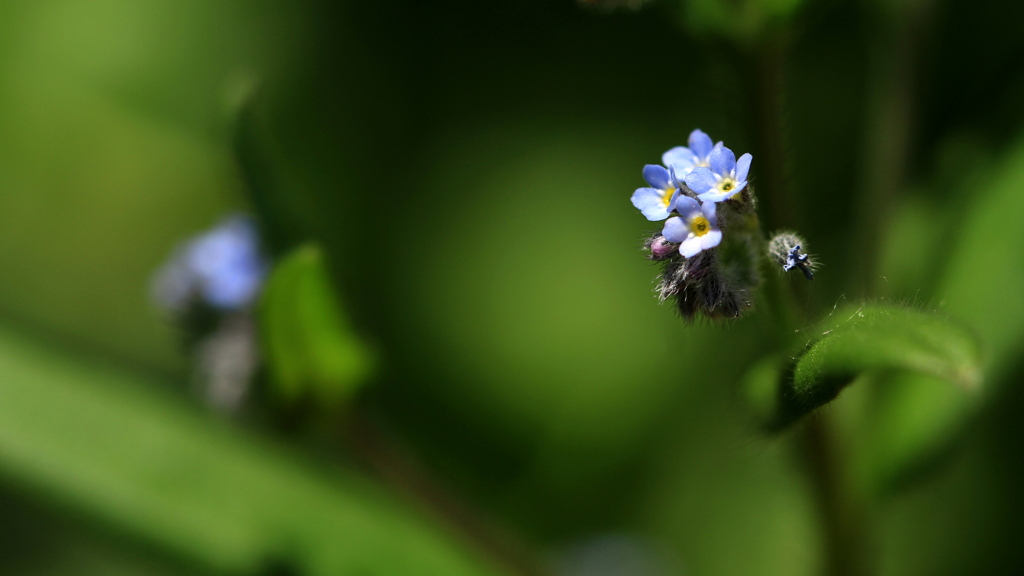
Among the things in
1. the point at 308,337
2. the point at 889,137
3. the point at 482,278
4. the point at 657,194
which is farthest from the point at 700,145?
the point at 482,278

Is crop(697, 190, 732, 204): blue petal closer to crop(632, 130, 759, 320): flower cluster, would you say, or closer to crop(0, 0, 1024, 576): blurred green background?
crop(632, 130, 759, 320): flower cluster

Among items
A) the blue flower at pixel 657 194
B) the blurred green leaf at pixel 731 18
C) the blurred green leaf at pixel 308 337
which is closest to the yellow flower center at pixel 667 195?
the blue flower at pixel 657 194

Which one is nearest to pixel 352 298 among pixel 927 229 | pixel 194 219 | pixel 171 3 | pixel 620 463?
pixel 194 219

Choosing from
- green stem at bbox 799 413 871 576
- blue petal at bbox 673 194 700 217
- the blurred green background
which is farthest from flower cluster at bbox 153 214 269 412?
green stem at bbox 799 413 871 576

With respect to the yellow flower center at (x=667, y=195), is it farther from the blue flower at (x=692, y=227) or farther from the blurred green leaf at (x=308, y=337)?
the blurred green leaf at (x=308, y=337)

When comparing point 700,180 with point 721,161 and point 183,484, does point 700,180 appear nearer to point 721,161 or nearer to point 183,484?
point 721,161
